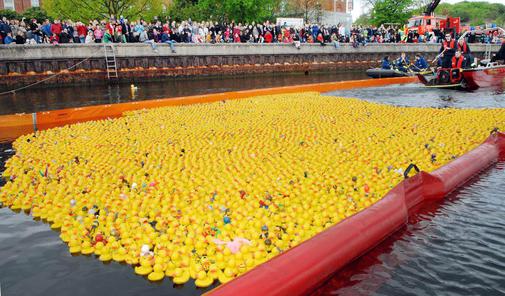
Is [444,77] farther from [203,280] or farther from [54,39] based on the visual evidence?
[54,39]

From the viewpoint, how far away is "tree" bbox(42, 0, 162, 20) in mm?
36906

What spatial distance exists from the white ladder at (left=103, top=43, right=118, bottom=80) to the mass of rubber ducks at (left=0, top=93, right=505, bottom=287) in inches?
558

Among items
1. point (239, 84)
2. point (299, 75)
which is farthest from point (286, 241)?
point (299, 75)

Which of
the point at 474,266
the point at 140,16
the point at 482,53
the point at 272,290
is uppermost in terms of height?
the point at 140,16

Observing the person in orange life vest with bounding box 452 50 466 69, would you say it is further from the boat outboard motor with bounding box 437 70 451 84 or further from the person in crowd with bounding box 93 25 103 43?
the person in crowd with bounding box 93 25 103 43

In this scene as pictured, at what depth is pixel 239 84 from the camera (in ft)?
87.1

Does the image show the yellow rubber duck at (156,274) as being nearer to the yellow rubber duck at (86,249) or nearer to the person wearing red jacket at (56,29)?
the yellow rubber duck at (86,249)

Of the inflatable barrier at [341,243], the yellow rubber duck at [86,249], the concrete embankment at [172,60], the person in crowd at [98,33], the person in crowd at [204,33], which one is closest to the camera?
the inflatable barrier at [341,243]

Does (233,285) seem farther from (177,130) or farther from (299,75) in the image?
(299,75)

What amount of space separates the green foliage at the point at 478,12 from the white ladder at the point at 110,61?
406 ft

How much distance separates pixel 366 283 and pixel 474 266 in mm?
1425

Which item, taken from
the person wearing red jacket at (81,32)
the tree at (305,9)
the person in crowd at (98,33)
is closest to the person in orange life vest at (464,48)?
the person in crowd at (98,33)

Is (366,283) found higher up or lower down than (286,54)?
lower down

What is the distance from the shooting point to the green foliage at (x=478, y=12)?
413 ft
